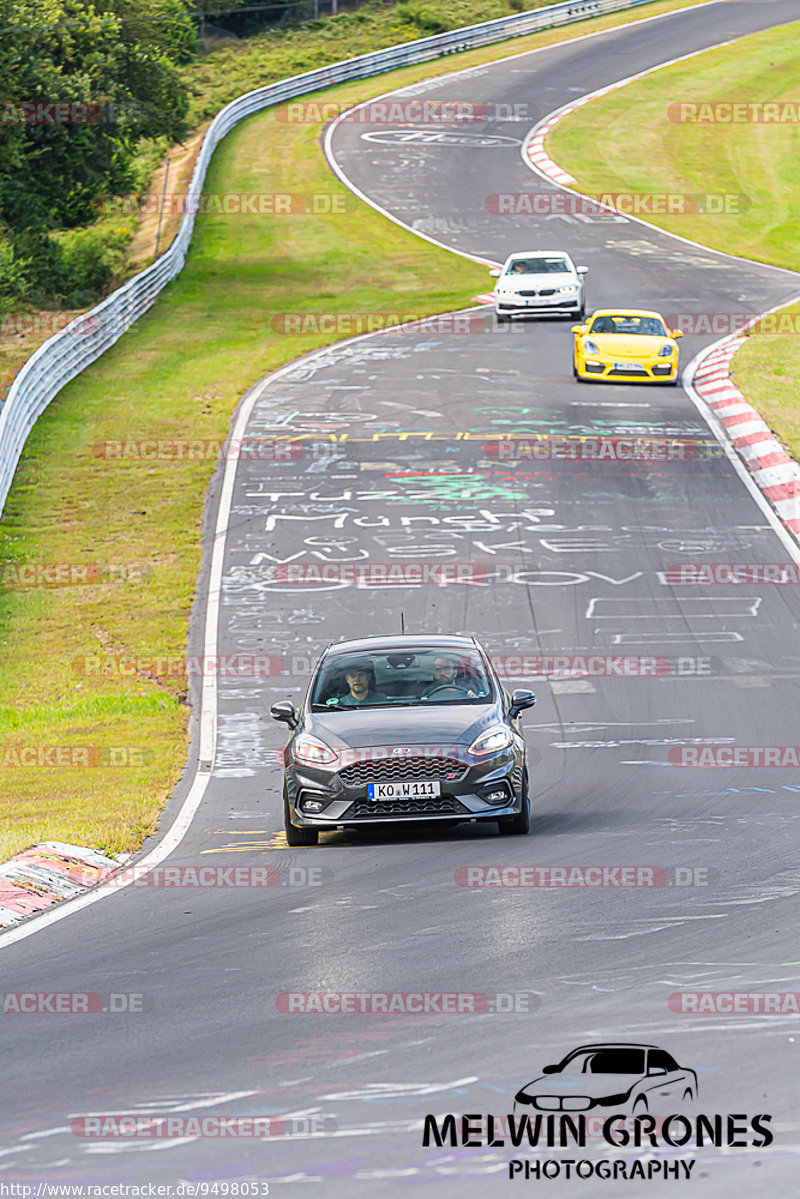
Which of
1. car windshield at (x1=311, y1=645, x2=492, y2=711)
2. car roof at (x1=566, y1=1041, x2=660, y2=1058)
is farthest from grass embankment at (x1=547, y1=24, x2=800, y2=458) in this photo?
car roof at (x1=566, y1=1041, x2=660, y2=1058)

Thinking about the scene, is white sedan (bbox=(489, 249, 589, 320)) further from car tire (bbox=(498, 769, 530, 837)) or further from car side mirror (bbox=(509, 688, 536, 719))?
car tire (bbox=(498, 769, 530, 837))

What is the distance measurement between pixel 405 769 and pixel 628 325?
887 inches

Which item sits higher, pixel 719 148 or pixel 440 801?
pixel 440 801

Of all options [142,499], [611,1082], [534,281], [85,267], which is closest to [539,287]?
[534,281]

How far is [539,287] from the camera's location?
38.4 metres

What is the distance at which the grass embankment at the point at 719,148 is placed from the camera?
52.2 metres

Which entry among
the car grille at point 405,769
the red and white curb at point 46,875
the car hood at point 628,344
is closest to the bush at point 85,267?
the car hood at point 628,344

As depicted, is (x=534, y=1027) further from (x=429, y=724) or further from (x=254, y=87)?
(x=254, y=87)

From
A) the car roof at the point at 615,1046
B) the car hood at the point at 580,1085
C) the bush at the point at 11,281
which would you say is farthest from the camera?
the bush at the point at 11,281

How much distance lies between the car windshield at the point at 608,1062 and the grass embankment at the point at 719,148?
3024 cm

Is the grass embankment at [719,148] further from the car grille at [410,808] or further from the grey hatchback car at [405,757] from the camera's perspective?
the car grille at [410,808]

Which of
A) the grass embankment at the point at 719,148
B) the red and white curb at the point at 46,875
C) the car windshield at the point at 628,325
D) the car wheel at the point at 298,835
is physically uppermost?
the red and white curb at the point at 46,875

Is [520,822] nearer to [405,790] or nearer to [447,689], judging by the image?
[405,790]

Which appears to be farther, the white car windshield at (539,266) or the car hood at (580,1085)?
the white car windshield at (539,266)
